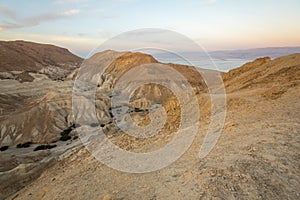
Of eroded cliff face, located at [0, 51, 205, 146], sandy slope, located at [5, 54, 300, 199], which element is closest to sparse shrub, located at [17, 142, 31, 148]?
eroded cliff face, located at [0, 51, 205, 146]

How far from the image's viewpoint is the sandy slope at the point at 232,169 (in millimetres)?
5184

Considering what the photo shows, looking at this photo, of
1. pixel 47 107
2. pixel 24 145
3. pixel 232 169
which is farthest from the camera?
pixel 47 107

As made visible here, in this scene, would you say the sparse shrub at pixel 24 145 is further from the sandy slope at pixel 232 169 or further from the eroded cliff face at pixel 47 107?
the sandy slope at pixel 232 169

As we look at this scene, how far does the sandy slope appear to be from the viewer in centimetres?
518

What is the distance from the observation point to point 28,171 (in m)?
16.7

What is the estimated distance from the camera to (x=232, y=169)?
567 centimetres

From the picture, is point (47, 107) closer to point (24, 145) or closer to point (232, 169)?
point (24, 145)

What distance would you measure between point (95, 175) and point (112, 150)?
1.83 m

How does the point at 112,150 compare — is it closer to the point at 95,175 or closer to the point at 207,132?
the point at 95,175

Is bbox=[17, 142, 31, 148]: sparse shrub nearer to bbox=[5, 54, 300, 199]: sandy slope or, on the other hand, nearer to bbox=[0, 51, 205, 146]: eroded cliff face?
bbox=[0, 51, 205, 146]: eroded cliff face

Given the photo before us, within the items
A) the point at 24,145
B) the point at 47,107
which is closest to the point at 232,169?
the point at 24,145

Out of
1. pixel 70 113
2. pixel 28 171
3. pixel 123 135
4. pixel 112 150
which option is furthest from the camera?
pixel 70 113

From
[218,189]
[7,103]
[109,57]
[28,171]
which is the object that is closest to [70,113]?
[7,103]

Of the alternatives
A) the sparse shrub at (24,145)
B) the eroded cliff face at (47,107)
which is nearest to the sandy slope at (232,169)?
the eroded cliff face at (47,107)
